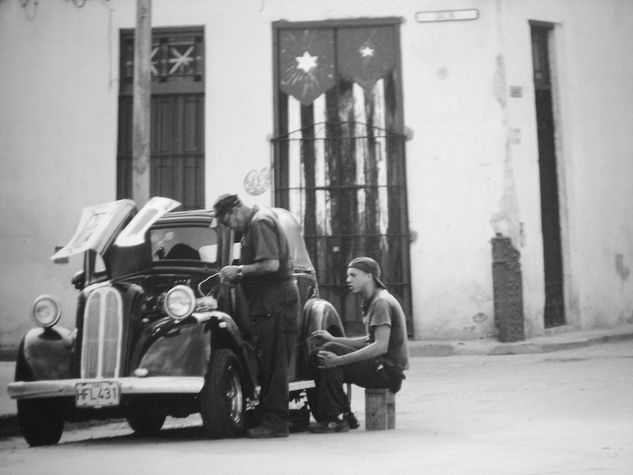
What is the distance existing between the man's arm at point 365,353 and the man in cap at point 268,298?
0.38 meters

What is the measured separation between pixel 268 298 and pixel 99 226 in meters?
1.53

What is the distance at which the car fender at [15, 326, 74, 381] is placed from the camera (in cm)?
823

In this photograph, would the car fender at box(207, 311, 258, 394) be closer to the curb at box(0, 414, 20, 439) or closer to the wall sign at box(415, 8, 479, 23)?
the curb at box(0, 414, 20, 439)

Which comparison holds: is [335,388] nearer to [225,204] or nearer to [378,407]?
[378,407]

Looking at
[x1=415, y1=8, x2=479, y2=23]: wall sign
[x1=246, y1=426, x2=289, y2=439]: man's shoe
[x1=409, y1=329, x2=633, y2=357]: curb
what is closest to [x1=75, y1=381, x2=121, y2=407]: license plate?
[x1=246, y1=426, x2=289, y2=439]: man's shoe

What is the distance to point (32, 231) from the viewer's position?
18.2m

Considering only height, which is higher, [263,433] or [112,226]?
[112,226]

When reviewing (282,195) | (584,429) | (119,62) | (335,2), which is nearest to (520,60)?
(335,2)

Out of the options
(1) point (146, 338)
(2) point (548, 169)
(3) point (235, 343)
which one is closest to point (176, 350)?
(1) point (146, 338)

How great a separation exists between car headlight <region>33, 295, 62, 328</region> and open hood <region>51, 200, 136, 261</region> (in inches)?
15.1

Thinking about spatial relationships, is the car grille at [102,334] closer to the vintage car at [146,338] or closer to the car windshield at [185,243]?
the vintage car at [146,338]

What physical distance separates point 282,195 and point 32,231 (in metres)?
4.07

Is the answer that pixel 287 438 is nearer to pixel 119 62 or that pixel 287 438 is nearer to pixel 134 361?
pixel 134 361

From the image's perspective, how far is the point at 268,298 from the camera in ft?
27.8
